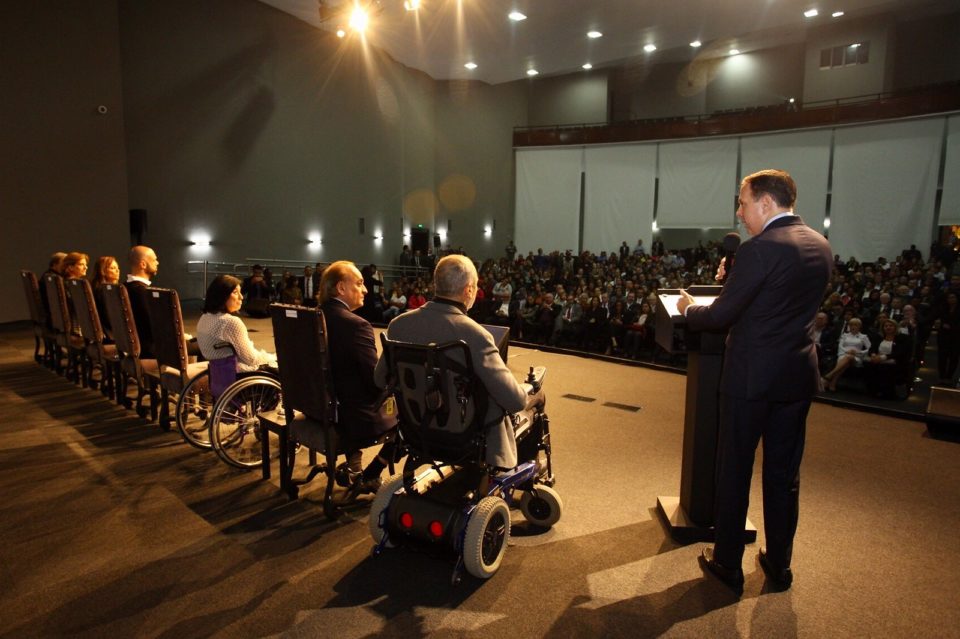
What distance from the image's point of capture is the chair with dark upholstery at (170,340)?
11.2 feet

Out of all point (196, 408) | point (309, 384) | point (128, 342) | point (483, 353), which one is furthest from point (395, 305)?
point (483, 353)

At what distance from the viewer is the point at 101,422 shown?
13.3ft

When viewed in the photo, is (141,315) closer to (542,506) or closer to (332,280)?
(332,280)

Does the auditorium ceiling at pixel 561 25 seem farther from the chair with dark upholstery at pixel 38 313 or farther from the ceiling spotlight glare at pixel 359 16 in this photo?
the chair with dark upholstery at pixel 38 313

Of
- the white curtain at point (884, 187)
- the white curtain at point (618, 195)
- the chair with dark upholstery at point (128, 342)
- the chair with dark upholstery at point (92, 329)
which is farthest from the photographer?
the white curtain at point (618, 195)

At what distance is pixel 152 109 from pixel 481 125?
10051 millimetres

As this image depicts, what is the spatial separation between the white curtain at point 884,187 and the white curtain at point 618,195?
459 centimetres

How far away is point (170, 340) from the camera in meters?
3.47

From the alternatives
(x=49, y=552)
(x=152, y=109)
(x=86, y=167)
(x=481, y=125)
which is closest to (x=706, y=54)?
(x=481, y=125)

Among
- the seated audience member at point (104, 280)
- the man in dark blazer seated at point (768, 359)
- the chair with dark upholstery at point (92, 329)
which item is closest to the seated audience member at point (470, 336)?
the man in dark blazer seated at point (768, 359)

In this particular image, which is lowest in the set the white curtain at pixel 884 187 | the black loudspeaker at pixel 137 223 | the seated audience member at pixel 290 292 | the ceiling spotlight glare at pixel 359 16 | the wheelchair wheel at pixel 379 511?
the wheelchair wheel at pixel 379 511

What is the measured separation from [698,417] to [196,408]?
2.95 metres

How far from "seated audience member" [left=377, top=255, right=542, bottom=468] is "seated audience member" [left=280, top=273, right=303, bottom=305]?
870 cm

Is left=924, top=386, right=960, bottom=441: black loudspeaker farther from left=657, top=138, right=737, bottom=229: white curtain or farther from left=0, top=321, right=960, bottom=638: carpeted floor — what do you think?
left=657, top=138, right=737, bottom=229: white curtain
